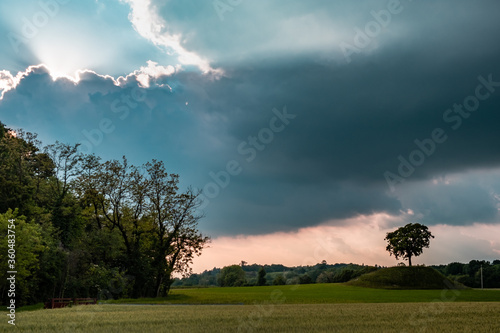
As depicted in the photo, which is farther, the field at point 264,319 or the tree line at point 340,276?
the tree line at point 340,276

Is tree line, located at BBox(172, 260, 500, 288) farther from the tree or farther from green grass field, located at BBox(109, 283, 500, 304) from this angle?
green grass field, located at BBox(109, 283, 500, 304)

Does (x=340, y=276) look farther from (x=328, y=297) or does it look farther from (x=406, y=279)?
(x=328, y=297)

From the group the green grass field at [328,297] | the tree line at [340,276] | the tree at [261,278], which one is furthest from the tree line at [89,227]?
the tree at [261,278]

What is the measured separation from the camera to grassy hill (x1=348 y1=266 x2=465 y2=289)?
99812 millimetres

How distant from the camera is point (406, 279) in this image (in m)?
102

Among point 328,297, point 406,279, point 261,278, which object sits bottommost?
point 261,278

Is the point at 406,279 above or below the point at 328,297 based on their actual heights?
above

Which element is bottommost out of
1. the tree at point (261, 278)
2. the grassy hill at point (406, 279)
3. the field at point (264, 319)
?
the tree at point (261, 278)

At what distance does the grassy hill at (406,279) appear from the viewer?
99.8 metres

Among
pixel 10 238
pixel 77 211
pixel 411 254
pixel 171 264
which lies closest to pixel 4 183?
pixel 77 211

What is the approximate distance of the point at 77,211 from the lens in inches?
2379

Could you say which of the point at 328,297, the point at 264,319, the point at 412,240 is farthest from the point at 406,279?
the point at 264,319

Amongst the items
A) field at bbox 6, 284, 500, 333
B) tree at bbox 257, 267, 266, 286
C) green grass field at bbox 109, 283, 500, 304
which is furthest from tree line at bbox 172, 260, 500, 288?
field at bbox 6, 284, 500, 333

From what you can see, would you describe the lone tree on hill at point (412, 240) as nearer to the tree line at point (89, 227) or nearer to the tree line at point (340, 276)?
the tree line at point (340, 276)
